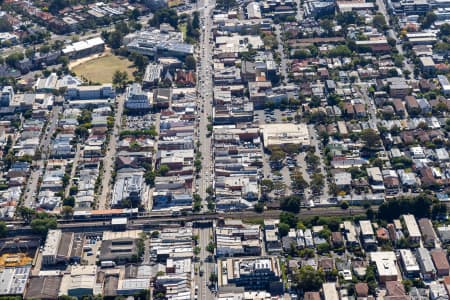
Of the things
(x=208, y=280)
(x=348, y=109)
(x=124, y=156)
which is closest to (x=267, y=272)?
(x=208, y=280)

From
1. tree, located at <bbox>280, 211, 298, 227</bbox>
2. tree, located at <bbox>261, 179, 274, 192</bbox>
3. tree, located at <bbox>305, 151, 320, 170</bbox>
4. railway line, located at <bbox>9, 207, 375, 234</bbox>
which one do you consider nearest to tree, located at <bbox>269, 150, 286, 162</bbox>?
tree, located at <bbox>305, 151, 320, 170</bbox>

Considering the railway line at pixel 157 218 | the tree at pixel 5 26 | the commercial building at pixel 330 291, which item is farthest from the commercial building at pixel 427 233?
the tree at pixel 5 26

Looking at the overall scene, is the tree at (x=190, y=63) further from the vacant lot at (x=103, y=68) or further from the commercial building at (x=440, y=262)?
the commercial building at (x=440, y=262)

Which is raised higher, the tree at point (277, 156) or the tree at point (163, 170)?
the tree at point (277, 156)

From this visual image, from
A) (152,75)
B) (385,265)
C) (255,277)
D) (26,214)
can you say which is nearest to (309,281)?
(255,277)

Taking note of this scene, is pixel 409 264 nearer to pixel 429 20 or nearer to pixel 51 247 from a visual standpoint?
pixel 51 247

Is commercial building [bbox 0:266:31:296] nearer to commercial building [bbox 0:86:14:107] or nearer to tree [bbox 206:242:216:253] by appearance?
tree [bbox 206:242:216:253]
